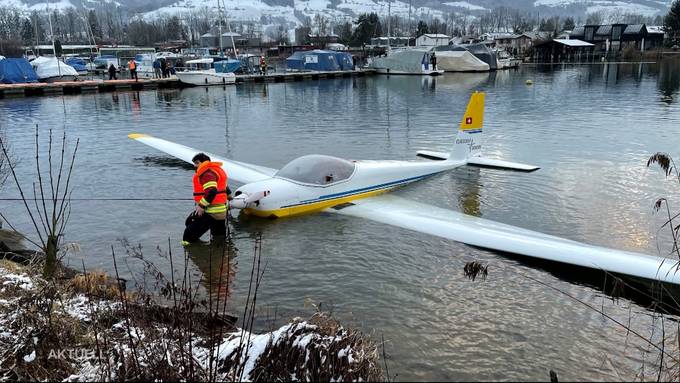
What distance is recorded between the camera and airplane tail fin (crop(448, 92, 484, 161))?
1700 cm

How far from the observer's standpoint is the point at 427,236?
1180 centimetres

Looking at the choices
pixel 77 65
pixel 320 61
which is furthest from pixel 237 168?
pixel 77 65

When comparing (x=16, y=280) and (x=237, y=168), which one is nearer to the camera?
(x=16, y=280)

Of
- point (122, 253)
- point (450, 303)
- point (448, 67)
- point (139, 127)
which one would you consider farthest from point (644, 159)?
point (448, 67)

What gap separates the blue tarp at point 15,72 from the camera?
50.4 m

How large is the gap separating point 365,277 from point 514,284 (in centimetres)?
280

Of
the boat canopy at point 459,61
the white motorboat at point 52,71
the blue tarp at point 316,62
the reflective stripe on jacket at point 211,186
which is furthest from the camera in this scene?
the boat canopy at point 459,61

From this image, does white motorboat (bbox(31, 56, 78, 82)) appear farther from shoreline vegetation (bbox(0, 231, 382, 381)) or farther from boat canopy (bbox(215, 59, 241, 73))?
shoreline vegetation (bbox(0, 231, 382, 381))

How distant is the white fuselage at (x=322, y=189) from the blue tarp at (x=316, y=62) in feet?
201

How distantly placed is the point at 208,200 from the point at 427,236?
5.07m

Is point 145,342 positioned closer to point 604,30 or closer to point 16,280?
point 16,280

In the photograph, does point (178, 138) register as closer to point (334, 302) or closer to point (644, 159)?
point (334, 302)

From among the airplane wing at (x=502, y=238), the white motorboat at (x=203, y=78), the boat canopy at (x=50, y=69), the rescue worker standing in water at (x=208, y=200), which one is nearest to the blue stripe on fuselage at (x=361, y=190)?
the airplane wing at (x=502, y=238)

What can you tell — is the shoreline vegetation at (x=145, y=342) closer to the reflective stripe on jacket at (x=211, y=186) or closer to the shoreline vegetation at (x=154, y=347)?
the shoreline vegetation at (x=154, y=347)
